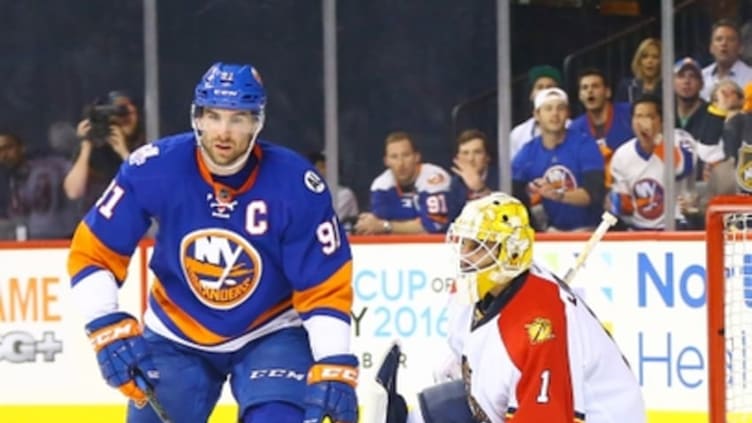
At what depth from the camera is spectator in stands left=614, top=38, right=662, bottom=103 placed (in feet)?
23.4

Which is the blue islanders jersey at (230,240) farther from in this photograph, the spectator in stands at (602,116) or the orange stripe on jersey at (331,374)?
the spectator in stands at (602,116)

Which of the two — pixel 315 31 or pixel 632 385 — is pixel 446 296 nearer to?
pixel 315 31

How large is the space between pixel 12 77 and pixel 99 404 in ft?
4.00

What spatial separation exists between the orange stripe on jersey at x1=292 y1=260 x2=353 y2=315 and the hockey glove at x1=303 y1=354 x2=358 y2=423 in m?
0.12

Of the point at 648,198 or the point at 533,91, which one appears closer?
the point at 648,198

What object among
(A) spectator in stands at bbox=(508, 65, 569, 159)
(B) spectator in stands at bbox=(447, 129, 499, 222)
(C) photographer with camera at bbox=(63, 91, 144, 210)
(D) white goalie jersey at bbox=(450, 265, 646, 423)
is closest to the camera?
(D) white goalie jersey at bbox=(450, 265, 646, 423)

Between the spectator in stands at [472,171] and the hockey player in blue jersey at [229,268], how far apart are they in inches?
105

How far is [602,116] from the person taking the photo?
7.24m

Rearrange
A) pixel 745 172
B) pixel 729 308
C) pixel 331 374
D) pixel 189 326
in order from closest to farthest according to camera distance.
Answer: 1. pixel 331 374
2. pixel 189 326
3. pixel 729 308
4. pixel 745 172

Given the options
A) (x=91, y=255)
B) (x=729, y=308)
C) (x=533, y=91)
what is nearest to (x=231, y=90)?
(x=91, y=255)

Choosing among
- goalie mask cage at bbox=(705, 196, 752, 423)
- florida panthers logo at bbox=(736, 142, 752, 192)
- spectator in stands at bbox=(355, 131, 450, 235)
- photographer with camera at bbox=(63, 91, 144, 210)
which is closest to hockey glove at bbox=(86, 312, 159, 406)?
goalie mask cage at bbox=(705, 196, 752, 423)

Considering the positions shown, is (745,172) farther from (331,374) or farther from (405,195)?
(405,195)

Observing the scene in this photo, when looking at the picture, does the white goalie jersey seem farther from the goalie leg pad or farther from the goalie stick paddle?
the goalie stick paddle

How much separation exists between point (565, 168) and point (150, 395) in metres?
2.92
